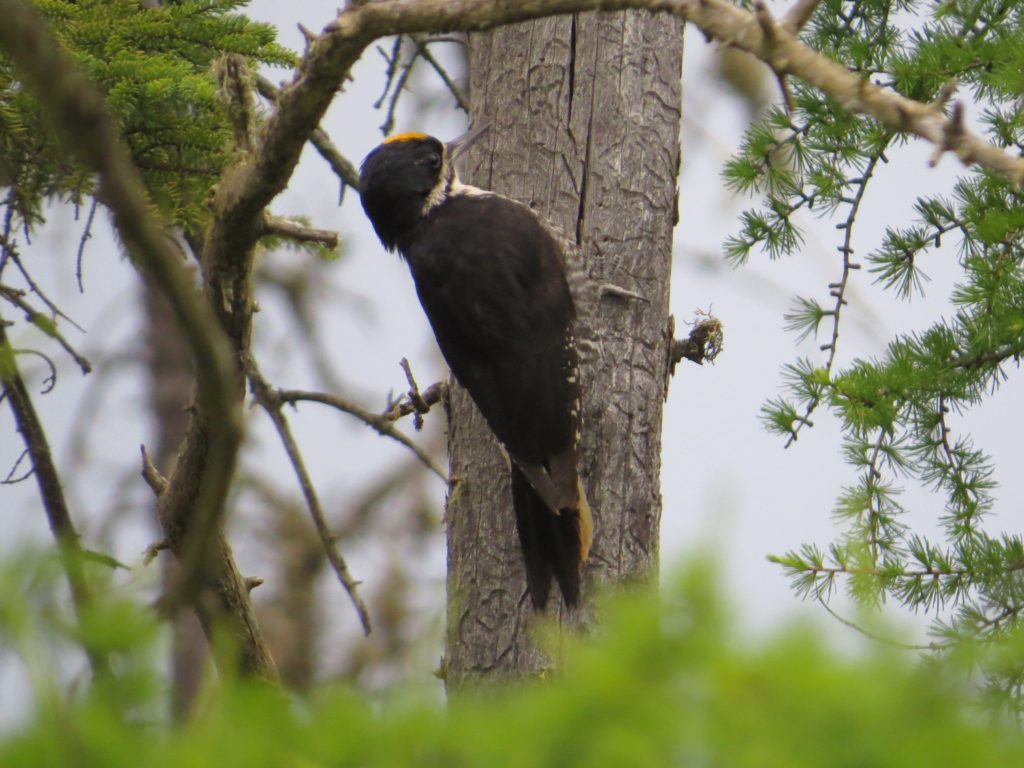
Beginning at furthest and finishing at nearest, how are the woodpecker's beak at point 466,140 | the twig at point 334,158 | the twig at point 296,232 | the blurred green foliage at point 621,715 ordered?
the twig at point 334,158 → the woodpecker's beak at point 466,140 → the twig at point 296,232 → the blurred green foliage at point 621,715

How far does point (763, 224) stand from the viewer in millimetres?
4066

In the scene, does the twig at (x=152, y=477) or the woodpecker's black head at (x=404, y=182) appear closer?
the twig at (x=152, y=477)

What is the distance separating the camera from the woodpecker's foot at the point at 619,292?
12.9ft

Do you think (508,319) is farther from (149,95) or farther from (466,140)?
(149,95)

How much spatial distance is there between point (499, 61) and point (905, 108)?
7.56 feet

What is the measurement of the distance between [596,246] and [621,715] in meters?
2.99

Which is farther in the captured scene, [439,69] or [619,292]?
[439,69]

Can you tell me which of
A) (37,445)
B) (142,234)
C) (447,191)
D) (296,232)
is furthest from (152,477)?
(142,234)

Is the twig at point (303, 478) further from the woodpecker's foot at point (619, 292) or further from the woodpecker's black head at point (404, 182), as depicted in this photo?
the woodpecker's foot at point (619, 292)

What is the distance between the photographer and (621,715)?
1.10 m

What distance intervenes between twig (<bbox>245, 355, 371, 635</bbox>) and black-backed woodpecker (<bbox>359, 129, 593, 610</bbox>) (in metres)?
0.70

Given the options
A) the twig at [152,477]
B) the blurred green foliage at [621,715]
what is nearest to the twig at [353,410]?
the twig at [152,477]

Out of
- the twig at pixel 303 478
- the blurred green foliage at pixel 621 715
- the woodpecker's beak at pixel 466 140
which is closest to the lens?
the blurred green foliage at pixel 621 715

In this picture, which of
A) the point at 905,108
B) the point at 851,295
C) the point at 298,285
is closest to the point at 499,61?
the point at 851,295
